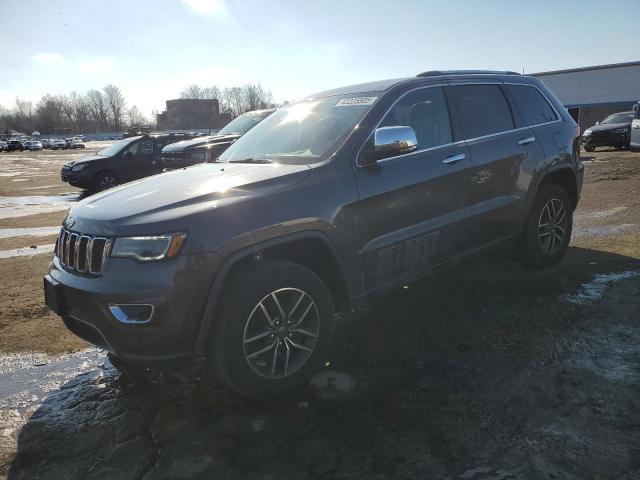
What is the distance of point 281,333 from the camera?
114 inches

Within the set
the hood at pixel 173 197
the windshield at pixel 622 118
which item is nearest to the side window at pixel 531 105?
the hood at pixel 173 197

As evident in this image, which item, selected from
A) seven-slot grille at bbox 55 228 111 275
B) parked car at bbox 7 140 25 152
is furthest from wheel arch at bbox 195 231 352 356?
parked car at bbox 7 140 25 152

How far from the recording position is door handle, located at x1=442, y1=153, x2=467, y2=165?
3751mm

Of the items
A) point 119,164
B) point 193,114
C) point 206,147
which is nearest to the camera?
point 206,147

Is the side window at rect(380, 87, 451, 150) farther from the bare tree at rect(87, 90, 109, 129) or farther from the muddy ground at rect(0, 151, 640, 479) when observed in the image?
the bare tree at rect(87, 90, 109, 129)

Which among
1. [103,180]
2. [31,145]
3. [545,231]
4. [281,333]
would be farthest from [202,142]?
[31,145]

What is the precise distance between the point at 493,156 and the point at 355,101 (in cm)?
136

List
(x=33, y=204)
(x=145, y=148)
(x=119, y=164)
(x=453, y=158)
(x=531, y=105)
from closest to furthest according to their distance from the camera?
(x=453, y=158)
(x=531, y=105)
(x=33, y=204)
(x=119, y=164)
(x=145, y=148)

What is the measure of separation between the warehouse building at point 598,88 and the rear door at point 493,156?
38745mm

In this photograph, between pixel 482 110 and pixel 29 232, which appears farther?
pixel 29 232

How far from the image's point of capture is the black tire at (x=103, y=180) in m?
13.4

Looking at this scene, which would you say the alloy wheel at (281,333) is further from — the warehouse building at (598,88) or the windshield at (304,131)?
the warehouse building at (598,88)

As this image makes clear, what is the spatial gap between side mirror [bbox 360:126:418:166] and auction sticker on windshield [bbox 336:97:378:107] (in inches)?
16.7

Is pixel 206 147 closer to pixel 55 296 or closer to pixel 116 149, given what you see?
pixel 116 149
